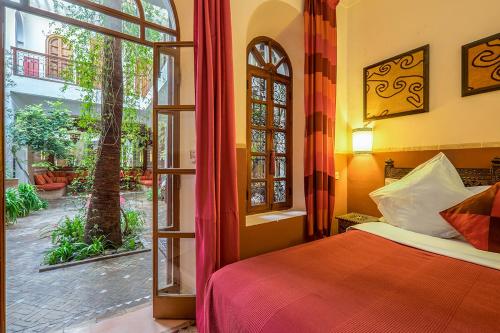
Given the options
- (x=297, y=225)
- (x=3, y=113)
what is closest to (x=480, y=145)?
(x=297, y=225)

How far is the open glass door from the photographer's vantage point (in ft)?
6.20

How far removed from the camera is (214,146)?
1.76 meters

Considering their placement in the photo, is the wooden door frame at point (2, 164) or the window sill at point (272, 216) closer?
the wooden door frame at point (2, 164)

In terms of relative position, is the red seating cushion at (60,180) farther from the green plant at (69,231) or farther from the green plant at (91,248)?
the green plant at (91,248)

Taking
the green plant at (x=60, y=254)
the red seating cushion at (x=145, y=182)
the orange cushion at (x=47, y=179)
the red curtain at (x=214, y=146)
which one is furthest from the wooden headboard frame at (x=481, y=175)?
the orange cushion at (x=47, y=179)

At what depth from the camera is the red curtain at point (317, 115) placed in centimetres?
247

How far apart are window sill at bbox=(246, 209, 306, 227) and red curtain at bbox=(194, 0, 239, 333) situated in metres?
0.43

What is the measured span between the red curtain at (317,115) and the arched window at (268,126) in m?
0.42

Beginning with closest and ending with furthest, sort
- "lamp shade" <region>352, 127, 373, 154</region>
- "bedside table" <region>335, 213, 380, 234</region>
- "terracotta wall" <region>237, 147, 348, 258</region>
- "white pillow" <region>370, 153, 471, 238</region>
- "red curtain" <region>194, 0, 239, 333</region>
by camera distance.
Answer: "red curtain" <region>194, 0, 239, 333</region>
"white pillow" <region>370, 153, 471, 238</region>
"terracotta wall" <region>237, 147, 348, 258</region>
"bedside table" <region>335, 213, 380, 234</region>
"lamp shade" <region>352, 127, 373, 154</region>

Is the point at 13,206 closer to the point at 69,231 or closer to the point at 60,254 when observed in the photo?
the point at 69,231

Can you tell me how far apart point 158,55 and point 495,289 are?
98.2 inches

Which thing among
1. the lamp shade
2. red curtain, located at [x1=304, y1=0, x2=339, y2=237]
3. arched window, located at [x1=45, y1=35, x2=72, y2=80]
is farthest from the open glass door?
arched window, located at [x1=45, y1=35, x2=72, y2=80]

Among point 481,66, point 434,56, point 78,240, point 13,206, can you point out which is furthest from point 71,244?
point 481,66

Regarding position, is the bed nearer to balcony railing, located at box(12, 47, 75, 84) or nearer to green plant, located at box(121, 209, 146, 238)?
green plant, located at box(121, 209, 146, 238)
